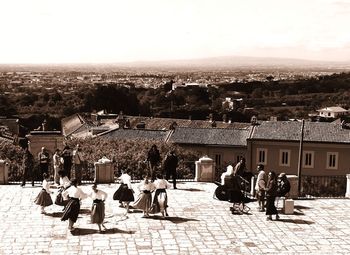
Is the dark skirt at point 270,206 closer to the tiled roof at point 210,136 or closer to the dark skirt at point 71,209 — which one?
the dark skirt at point 71,209

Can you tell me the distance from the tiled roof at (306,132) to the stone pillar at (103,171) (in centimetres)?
2965

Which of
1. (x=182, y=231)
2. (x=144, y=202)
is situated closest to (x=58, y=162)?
(x=144, y=202)

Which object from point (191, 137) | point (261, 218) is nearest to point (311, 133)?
point (191, 137)

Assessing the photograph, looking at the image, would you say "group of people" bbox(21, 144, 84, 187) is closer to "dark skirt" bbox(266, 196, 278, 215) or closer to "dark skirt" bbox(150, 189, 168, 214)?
"dark skirt" bbox(150, 189, 168, 214)

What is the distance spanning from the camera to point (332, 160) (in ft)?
167

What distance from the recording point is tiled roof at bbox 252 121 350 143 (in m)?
51.4

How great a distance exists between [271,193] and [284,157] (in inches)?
1356

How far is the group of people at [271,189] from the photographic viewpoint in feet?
60.4

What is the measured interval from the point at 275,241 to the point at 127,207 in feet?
17.0

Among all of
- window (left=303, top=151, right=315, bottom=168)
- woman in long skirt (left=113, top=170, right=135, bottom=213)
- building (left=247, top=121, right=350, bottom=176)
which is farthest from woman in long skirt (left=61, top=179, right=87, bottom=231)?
window (left=303, top=151, right=315, bottom=168)

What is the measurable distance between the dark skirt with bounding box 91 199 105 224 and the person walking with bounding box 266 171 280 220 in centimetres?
530

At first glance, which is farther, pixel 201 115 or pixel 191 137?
pixel 201 115

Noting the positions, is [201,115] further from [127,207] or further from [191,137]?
[127,207]

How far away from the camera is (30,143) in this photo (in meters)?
28.1
